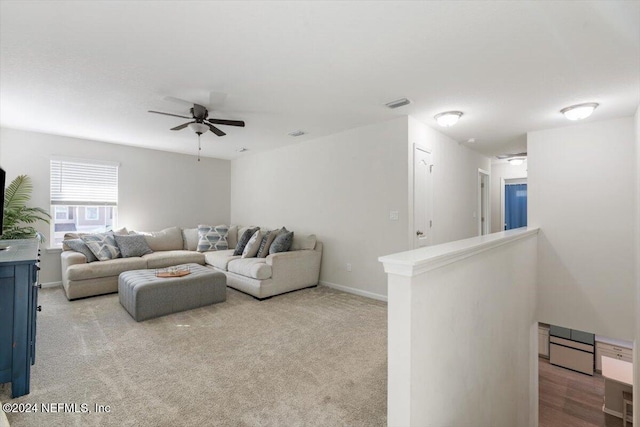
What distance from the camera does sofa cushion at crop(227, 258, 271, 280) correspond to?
403cm

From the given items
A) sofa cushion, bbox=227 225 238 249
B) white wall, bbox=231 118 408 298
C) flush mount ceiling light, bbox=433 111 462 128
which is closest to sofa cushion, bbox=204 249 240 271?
sofa cushion, bbox=227 225 238 249

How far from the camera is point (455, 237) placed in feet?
16.9

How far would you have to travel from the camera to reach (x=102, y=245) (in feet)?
14.6

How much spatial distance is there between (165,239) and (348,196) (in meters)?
3.57

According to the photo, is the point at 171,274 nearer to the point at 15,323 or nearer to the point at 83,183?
the point at 15,323

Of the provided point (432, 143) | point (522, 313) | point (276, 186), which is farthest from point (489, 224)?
point (276, 186)

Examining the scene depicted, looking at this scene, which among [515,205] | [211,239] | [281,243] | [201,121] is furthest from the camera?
[515,205]

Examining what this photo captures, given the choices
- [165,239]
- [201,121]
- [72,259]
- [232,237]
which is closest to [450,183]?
A: [201,121]

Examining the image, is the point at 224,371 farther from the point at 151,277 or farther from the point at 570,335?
the point at 570,335

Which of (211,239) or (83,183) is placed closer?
(83,183)

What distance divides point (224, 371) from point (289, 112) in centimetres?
291

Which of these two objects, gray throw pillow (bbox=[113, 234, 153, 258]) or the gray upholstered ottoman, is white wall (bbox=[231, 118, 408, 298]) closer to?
the gray upholstered ottoman

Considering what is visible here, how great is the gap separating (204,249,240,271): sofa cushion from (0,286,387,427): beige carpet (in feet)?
4.02

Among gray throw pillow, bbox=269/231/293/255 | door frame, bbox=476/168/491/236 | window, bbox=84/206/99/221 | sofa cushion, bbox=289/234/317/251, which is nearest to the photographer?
gray throw pillow, bbox=269/231/293/255
